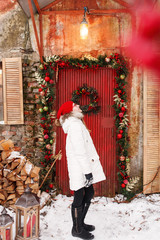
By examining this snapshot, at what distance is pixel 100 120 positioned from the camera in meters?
4.45

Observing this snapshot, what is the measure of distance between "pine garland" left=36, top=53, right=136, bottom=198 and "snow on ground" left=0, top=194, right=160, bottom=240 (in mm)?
408

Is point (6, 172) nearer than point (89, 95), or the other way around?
point (6, 172)

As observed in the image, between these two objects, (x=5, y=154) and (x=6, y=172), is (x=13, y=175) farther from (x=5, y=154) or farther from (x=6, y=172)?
(x=5, y=154)

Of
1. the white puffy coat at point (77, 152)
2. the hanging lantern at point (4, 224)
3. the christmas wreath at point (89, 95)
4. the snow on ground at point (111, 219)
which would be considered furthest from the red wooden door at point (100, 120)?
the hanging lantern at point (4, 224)

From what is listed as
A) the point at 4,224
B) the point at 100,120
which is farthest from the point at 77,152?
the point at 100,120

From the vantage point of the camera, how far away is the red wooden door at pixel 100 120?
14.5ft

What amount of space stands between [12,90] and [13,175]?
179 centimetres

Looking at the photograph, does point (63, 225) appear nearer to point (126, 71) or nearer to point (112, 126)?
point (112, 126)

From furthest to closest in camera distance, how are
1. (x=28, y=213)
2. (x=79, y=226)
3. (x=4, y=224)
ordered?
(x=79, y=226) < (x=28, y=213) < (x=4, y=224)

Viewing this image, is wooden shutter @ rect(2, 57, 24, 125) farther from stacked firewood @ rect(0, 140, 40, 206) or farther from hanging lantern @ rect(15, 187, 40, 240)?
hanging lantern @ rect(15, 187, 40, 240)

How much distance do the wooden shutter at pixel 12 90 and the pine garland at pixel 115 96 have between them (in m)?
0.46

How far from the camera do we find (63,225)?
331cm

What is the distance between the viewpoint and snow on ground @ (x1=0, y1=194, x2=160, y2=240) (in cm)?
304

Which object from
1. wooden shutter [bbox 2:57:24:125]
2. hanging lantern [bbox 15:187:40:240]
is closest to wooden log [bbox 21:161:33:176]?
hanging lantern [bbox 15:187:40:240]
